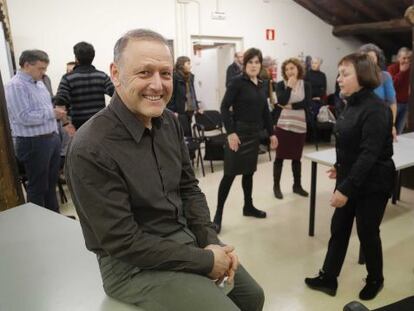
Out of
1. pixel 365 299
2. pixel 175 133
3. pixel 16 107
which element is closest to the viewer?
pixel 175 133

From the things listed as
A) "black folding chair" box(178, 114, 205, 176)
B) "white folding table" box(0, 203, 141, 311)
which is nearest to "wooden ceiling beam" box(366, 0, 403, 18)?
Answer: "black folding chair" box(178, 114, 205, 176)

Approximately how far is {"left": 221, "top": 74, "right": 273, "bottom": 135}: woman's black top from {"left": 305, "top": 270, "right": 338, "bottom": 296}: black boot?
1313 mm

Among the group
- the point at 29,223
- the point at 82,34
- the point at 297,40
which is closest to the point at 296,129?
the point at 29,223

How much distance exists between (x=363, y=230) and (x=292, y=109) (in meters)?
1.81

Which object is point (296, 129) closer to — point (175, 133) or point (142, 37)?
point (175, 133)

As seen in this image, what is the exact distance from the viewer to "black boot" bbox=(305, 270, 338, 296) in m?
2.15

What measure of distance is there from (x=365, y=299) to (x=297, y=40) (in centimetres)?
626

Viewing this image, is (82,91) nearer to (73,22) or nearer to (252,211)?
(252,211)

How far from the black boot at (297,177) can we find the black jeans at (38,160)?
92.0 inches

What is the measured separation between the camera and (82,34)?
5066mm

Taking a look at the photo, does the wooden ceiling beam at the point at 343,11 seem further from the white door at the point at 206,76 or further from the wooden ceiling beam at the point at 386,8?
the white door at the point at 206,76

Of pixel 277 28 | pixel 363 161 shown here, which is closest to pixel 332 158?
pixel 363 161

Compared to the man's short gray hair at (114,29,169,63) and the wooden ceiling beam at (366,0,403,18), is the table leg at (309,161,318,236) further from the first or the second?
the wooden ceiling beam at (366,0,403,18)

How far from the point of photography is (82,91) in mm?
2998
